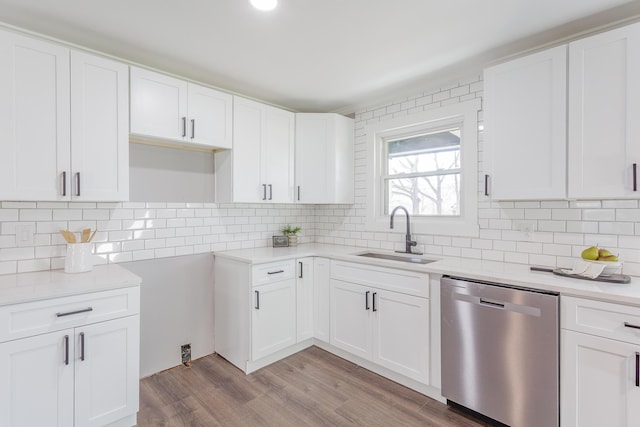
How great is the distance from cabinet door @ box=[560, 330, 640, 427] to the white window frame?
3.64 ft

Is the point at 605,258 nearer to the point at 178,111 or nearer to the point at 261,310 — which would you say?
the point at 261,310

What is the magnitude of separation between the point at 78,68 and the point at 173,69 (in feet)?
2.28

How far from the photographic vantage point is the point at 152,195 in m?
2.71

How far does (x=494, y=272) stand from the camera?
6.88ft

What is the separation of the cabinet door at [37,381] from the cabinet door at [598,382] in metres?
2.69

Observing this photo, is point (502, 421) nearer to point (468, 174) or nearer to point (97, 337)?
point (468, 174)

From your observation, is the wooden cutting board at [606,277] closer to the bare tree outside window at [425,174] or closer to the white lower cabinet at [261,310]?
the bare tree outside window at [425,174]

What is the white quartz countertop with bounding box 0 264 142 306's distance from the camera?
1.68 metres

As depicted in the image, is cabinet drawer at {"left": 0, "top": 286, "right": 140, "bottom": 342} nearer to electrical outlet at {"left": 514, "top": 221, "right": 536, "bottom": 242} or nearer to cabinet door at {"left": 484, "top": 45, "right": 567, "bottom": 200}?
cabinet door at {"left": 484, "top": 45, "right": 567, "bottom": 200}

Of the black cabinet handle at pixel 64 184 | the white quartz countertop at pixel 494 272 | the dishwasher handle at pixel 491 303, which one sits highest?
the black cabinet handle at pixel 64 184

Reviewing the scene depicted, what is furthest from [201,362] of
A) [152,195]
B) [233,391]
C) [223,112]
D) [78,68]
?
[78,68]

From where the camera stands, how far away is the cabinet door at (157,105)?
2311mm

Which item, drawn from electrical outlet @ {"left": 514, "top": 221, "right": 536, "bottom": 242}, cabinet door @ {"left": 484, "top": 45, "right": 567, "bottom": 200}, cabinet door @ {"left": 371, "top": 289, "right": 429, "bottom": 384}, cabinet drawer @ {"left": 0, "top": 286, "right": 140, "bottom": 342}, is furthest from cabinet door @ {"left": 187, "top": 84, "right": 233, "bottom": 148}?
electrical outlet @ {"left": 514, "top": 221, "right": 536, "bottom": 242}

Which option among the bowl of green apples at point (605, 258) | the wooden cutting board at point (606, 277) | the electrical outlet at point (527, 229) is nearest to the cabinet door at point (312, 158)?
the electrical outlet at point (527, 229)
